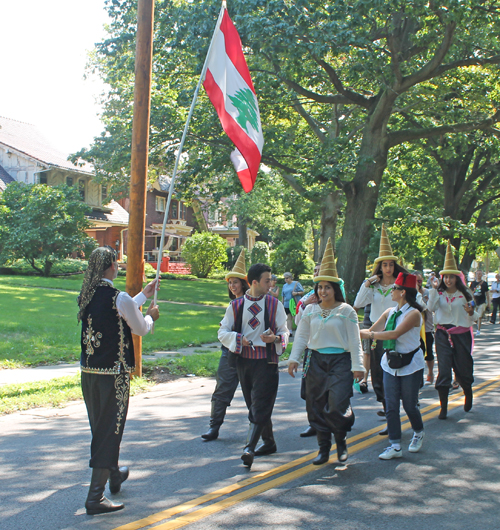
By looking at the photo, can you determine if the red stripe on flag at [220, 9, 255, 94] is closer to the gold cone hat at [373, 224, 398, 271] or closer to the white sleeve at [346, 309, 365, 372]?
the gold cone hat at [373, 224, 398, 271]

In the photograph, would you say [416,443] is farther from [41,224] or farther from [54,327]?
[41,224]

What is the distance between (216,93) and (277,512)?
557cm

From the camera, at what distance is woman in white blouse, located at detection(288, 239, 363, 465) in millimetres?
5445

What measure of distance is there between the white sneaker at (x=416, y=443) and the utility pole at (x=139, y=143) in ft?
15.2

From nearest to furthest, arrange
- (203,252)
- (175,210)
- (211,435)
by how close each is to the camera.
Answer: (211,435) < (203,252) < (175,210)

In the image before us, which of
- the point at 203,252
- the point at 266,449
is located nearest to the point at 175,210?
the point at 203,252

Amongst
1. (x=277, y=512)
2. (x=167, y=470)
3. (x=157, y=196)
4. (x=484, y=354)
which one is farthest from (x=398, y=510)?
(x=157, y=196)

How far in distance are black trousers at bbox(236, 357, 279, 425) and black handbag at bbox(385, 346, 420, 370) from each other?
1.17 metres

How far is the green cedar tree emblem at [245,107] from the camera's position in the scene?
8336 mm

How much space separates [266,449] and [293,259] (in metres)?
35.6

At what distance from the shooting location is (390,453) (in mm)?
5934

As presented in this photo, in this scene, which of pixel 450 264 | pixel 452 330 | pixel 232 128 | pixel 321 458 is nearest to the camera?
pixel 321 458

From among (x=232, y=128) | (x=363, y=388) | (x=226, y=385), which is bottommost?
(x=363, y=388)

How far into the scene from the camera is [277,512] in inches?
179
